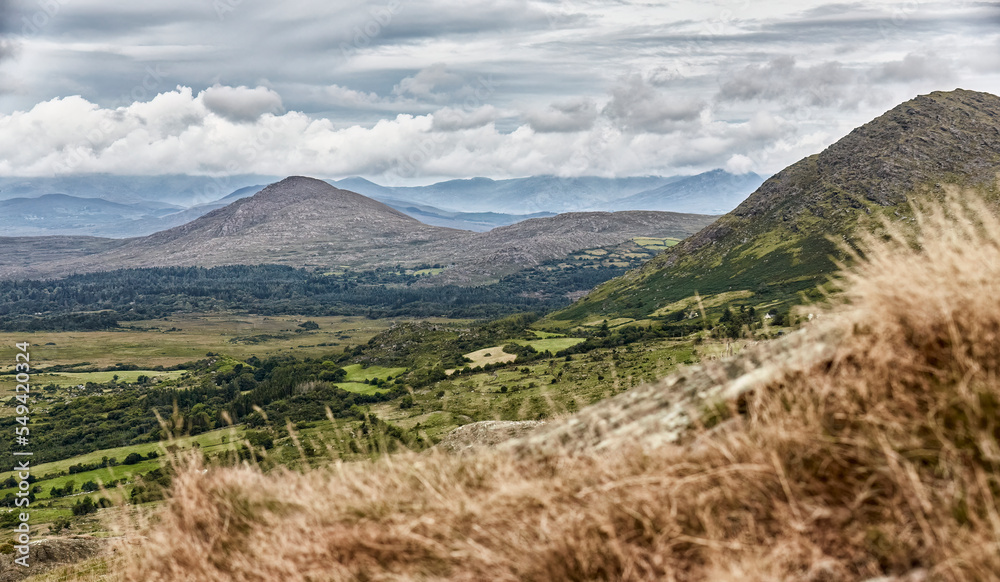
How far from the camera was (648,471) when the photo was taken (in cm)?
564

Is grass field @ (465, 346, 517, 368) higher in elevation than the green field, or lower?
higher

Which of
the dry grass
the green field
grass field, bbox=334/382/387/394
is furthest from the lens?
the green field

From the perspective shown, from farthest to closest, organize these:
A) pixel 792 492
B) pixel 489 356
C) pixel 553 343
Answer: pixel 553 343 → pixel 489 356 → pixel 792 492

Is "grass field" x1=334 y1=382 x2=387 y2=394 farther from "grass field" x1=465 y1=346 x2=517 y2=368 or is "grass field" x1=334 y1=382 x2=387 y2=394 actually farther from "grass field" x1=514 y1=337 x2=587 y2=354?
"grass field" x1=514 y1=337 x2=587 y2=354

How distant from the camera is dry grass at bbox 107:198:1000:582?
436cm

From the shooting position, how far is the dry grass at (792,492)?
14.3ft

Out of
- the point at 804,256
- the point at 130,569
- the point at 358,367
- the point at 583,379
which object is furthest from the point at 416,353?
the point at 130,569

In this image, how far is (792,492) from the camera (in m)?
4.92

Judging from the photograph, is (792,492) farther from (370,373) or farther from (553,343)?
(370,373)

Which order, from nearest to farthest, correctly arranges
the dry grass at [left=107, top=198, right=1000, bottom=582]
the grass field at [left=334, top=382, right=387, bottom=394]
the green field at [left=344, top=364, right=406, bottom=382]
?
the dry grass at [left=107, top=198, right=1000, bottom=582] < the grass field at [left=334, top=382, right=387, bottom=394] < the green field at [left=344, top=364, right=406, bottom=382]

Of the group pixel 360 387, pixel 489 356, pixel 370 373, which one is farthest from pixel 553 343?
pixel 360 387

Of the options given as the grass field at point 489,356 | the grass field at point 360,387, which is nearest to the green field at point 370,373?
the grass field at point 360,387

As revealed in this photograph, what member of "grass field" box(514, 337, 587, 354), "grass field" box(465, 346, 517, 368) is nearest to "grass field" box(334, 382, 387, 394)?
"grass field" box(465, 346, 517, 368)

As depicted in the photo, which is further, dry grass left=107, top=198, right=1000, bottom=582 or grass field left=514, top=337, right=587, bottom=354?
grass field left=514, top=337, right=587, bottom=354
